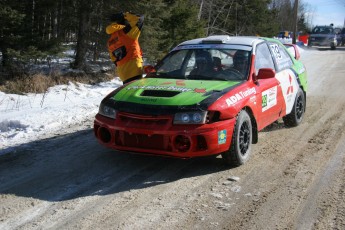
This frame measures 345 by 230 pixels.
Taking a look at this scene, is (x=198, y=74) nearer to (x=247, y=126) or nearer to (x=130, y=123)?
(x=247, y=126)

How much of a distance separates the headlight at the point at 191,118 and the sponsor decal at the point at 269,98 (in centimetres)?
147

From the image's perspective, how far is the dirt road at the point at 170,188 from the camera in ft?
12.3

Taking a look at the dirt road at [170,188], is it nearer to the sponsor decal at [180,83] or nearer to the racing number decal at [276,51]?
the sponsor decal at [180,83]

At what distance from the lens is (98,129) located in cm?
522

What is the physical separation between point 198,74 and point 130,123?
147 cm

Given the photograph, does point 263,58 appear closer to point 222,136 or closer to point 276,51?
point 276,51

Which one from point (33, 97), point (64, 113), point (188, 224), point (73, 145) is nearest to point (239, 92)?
point (188, 224)

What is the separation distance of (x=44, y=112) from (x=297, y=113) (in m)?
4.65

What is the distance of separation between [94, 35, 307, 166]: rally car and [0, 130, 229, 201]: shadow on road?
30 centimetres

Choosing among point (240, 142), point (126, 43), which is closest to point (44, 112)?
point (126, 43)

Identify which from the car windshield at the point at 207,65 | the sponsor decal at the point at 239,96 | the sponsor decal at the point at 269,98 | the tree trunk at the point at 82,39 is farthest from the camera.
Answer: the tree trunk at the point at 82,39

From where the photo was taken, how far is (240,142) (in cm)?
515

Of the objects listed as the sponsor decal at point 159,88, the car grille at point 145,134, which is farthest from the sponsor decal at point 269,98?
the car grille at point 145,134

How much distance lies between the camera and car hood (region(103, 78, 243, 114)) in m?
4.75
